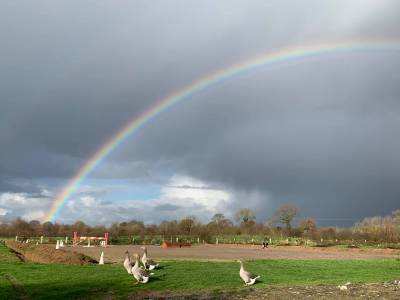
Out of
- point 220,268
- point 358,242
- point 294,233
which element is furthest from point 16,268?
point 294,233

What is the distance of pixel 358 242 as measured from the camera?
325 ft

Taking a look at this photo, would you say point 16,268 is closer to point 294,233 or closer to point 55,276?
point 55,276

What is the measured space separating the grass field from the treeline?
70.4 metres

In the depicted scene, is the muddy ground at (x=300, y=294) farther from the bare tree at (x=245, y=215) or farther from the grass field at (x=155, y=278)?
the bare tree at (x=245, y=215)

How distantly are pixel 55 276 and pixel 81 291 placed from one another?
5239 mm

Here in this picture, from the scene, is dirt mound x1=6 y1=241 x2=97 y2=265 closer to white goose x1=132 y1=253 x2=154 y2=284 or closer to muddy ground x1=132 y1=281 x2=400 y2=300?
white goose x1=132 y1=253 x2=154 y2=284

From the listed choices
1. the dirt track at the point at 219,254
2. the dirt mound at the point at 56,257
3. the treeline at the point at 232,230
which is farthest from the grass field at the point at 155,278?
the treeline at the point at 232,230

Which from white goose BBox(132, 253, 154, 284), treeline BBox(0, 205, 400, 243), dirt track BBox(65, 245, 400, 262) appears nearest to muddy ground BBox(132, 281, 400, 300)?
white goose BBox(132, 253, 154, 284)

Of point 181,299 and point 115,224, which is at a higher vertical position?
point 115,224

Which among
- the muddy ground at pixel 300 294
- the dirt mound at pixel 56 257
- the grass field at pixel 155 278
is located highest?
the dirt mound at pixel 56 257

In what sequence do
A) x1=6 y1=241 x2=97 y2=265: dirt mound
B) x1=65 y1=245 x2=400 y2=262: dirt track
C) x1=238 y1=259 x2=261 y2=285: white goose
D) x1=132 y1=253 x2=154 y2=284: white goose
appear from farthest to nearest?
x1=65 y1=245 x2=400 y2=262: dirt track < x1=6 y1=241 x2=97 y2=265: dirt mound < x1=238 y1=259 x2=261 y2=285: white goose < x1=132 y1=253 x2=154 y2=284: white goose

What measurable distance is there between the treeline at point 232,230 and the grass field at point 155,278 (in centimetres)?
7040

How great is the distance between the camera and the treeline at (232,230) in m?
108

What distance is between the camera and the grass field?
2289 centimetres
